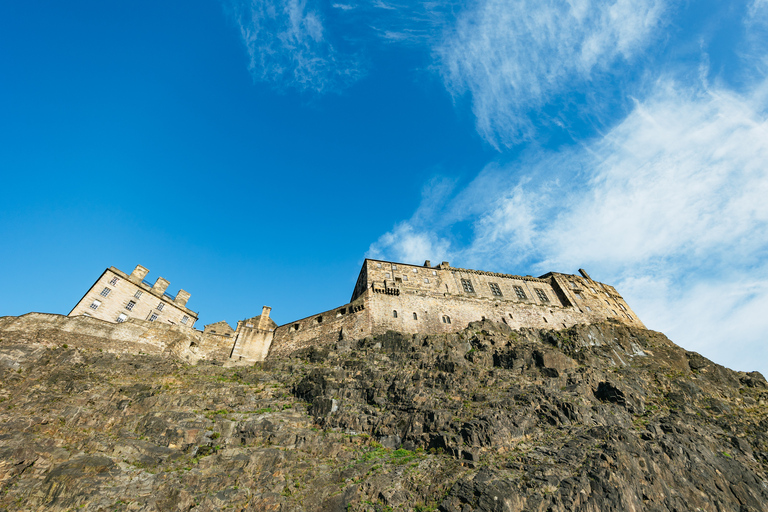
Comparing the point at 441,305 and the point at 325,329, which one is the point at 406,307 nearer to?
the point at 441,305

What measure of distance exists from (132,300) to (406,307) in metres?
30.0

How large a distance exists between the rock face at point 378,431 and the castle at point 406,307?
4.42 metres

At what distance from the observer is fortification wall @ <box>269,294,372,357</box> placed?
3853cm

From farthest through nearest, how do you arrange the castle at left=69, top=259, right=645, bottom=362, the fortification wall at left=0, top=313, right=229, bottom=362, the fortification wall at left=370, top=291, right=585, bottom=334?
the fortification wall at left=370, top=291, right=585, bottom=334 → the castle at left=69, top=259, right=645, bottom=362 → the fortification wall at left=0, top=313, right=229, bottom=362

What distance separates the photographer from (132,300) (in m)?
39.7

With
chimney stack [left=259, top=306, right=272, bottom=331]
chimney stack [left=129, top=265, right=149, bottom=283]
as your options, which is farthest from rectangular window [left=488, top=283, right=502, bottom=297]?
chimney stack [left=129, top=265, right=149, bottom=283]

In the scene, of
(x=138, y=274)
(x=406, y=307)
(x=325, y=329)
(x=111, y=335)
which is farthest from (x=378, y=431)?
(x=138, y=274)

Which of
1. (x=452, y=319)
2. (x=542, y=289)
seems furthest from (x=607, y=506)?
(x=542, y=289)

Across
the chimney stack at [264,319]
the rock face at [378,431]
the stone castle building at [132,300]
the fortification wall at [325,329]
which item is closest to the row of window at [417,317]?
the fortification wall at [325,329]

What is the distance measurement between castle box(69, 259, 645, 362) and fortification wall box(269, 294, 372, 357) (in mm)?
108

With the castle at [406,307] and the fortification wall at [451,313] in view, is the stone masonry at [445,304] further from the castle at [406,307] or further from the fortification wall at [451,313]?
the castle at [406,307]

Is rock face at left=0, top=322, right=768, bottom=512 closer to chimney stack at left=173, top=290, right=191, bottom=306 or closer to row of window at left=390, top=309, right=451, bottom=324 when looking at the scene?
row of window at left=390, top=309, right=451, bottom=324

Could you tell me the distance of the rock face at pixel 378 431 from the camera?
18.7 meters

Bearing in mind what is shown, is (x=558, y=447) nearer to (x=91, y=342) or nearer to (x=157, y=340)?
(x=157, y=340)
